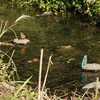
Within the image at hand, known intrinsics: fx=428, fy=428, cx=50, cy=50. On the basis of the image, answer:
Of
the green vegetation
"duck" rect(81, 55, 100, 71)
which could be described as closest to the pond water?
"duck" rect(81, 55, 100, 71)

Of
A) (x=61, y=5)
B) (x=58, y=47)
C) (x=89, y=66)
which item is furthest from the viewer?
(x=61, y=5)

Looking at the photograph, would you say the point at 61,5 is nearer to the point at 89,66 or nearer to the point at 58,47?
the point at 58,47

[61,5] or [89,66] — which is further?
[61,5]

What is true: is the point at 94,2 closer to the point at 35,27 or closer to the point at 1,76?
the point at 35,27

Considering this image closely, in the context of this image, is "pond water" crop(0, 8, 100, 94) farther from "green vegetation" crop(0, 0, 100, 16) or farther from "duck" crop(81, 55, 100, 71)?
"green vegetation" crop(0, 0, 100, 16)

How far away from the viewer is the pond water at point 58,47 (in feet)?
27.4

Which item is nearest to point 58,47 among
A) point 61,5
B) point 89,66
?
point 89,66

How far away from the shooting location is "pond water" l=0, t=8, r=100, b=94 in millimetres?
8352

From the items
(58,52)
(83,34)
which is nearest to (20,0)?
(83,34)

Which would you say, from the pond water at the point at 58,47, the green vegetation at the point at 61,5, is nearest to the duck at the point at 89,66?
the pond water at the point at 58,47

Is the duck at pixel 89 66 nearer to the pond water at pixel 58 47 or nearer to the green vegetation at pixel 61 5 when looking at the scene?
the pond water at pixel 58 47

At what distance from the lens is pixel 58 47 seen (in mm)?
10383

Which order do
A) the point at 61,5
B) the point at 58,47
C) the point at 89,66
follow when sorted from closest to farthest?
the point at 89,66 < the point at 58,47 < the point at 61,5

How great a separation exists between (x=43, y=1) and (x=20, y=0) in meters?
1.06
